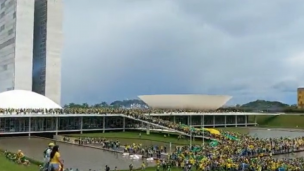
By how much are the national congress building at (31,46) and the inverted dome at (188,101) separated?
55.6 feet

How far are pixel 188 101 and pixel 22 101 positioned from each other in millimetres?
26496

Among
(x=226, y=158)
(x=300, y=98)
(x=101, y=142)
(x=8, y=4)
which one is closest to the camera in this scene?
(x=226, y=158)

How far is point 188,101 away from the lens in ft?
204

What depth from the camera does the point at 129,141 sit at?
36.7 m

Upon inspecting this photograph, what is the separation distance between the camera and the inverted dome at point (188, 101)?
6206 cm

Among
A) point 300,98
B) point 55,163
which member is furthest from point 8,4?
point 300,98

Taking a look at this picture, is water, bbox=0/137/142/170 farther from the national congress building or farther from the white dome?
the national congress building

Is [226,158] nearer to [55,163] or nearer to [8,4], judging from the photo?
[55,163]

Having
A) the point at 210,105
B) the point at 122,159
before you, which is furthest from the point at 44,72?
the point at 122,159

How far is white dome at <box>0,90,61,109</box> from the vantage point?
150 ft

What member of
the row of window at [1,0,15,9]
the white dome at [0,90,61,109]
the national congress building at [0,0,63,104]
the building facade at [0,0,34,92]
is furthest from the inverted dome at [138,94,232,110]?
the row of window at [1,0,15,9]

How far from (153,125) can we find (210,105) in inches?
916

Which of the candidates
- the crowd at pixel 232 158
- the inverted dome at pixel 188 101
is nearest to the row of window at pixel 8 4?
the inverted dome at pixel 188 101

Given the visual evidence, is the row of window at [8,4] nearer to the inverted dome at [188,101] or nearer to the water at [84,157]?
the inverted dome at [188,101]
